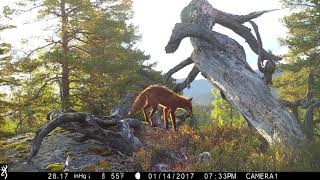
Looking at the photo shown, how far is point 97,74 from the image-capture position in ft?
77.7

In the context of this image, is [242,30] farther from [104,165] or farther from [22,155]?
[22,155]

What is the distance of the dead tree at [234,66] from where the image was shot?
8.62 metres

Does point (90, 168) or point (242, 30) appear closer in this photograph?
point (90, 168)

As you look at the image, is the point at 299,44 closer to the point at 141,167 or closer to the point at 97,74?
the point at 97,74

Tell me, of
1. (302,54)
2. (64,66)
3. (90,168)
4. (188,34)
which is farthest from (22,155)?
(302,54)

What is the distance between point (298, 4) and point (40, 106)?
18.8 m

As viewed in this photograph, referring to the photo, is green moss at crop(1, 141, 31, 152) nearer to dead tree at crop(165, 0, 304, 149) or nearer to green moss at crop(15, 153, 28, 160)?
green moss at crop(15, 153, 28, 160)

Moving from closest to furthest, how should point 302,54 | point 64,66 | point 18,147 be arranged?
point 18,147 → point 64,66 → point 302,54

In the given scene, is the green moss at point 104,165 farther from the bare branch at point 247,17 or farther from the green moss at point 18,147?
the bare branch at point 247,17

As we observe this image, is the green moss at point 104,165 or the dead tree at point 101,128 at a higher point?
the dead tree at point 101,128

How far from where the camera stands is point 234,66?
10273mm

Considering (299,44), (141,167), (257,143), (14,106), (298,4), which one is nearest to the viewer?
(141,167)

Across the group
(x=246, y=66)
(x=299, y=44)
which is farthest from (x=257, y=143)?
(x=299, y=44)

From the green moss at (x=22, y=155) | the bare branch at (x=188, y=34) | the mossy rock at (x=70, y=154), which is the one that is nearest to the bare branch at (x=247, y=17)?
the bare branch at (x=188, y=34)
